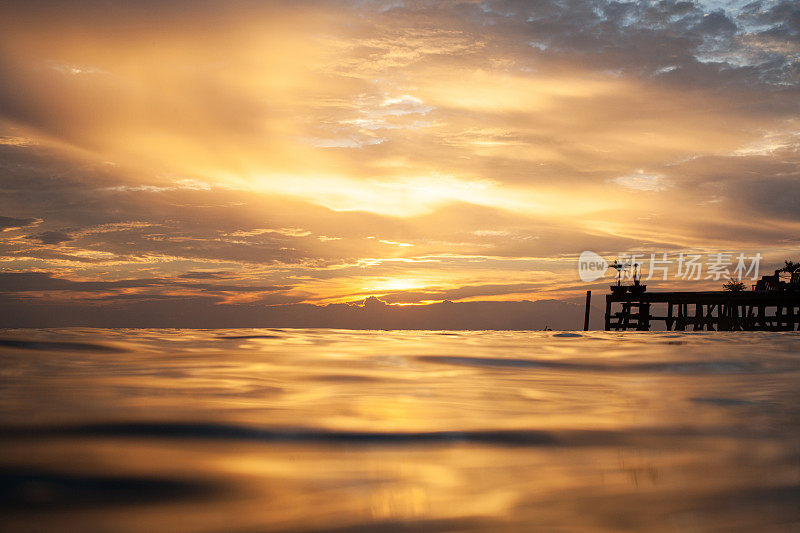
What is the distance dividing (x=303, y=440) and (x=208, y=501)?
0.84 meters

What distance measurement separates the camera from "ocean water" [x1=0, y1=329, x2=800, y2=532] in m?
1.41

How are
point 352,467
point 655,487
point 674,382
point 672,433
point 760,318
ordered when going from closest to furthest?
point 655,487 < point 352,467 < point 672,433 < point 674,382 < point 760,318

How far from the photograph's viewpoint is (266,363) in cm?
596

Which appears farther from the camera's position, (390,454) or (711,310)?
(711,310)

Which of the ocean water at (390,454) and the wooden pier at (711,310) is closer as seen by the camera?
the ocean water at (390,454)

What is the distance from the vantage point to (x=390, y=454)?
2.13 meters

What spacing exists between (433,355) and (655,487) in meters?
5.78

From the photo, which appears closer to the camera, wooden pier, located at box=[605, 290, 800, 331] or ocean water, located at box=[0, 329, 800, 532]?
ocean water, located at box=[0, 329, 800, 532]

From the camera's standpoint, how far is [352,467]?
192 centimetres

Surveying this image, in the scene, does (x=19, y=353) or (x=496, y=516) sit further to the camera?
(x=19, y=353)

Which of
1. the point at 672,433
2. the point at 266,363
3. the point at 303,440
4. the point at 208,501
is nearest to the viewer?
the point at 208,501

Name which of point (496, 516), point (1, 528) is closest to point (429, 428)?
point (496, 516)

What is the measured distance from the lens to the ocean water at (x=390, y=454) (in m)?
Answer: 1.41

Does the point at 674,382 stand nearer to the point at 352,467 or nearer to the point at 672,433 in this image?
the point at 672,433
